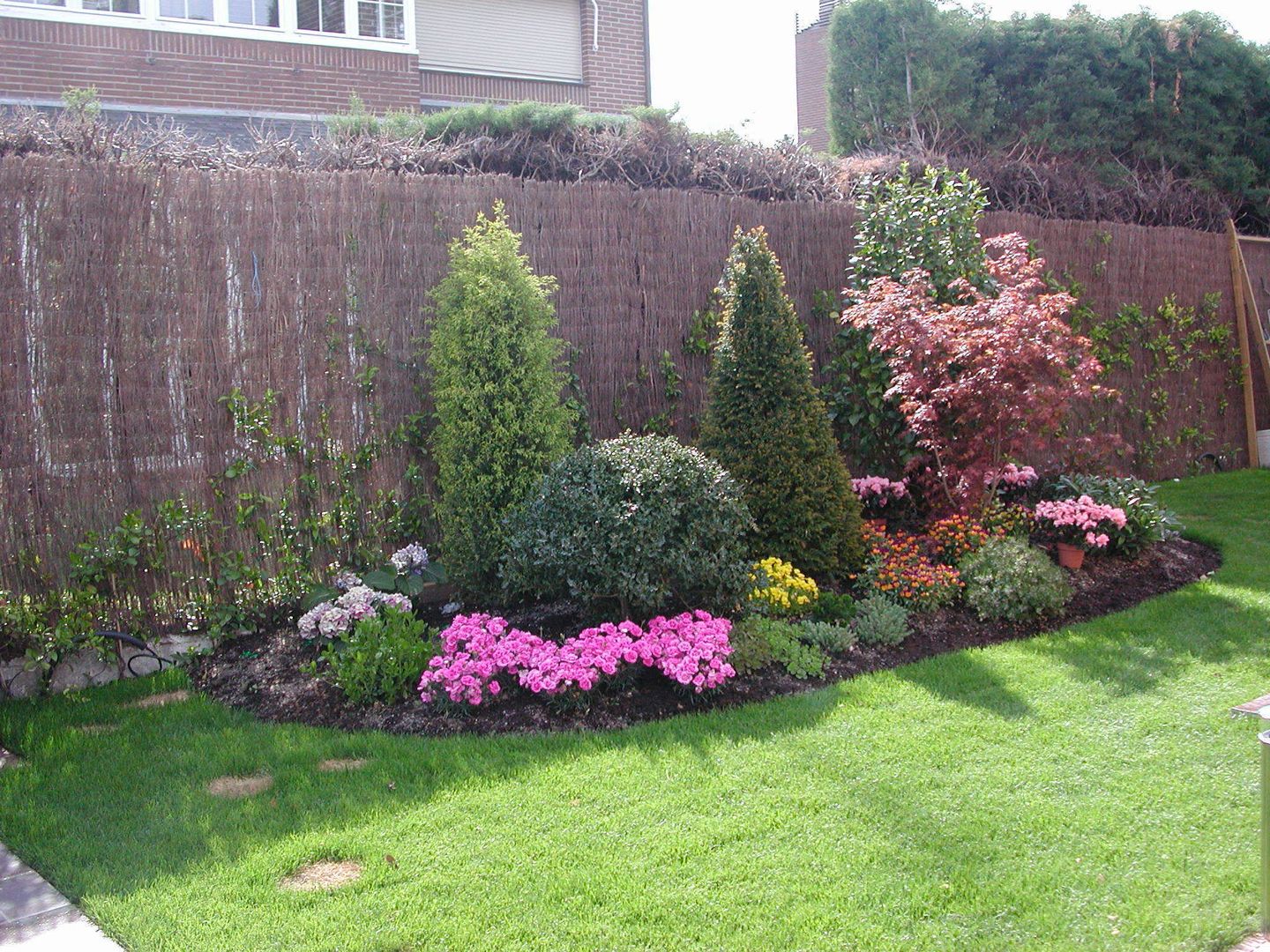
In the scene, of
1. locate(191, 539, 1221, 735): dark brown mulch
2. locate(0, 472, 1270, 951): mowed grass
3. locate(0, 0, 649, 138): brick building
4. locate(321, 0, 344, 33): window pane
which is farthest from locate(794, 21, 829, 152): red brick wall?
locate(0, 472, 1270, 951): mowed grass

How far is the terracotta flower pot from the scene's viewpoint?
7258 mm

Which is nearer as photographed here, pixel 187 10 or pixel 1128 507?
pixel 1128 507

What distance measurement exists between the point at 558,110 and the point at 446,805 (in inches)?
233

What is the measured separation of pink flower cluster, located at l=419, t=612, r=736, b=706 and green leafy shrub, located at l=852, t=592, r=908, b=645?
950mm

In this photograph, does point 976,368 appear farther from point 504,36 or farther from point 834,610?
point 504,36

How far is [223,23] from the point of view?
510 inches

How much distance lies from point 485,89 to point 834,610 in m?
11.7

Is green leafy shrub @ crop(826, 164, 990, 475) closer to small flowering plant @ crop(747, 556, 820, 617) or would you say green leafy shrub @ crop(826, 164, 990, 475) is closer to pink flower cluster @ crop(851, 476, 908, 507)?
pink flower cluster @ crop(851, 476, 908, 507)

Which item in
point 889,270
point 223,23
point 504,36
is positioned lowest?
point 889,270

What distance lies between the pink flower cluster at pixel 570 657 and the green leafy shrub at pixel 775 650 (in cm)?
14

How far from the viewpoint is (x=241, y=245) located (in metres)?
5.96

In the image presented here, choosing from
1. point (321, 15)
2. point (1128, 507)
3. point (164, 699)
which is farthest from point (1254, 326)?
point (164, 699)

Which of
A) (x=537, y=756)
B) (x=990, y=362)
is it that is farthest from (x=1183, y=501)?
(x=537, y=756)

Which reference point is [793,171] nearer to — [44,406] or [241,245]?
[241,245]
